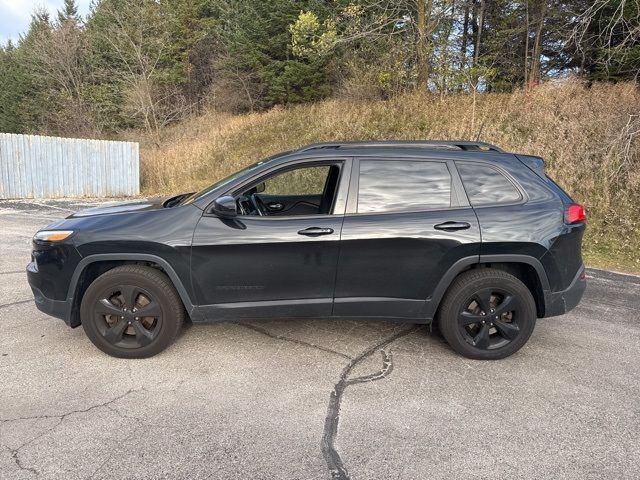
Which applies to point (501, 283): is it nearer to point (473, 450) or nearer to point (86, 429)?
point (473, 450)

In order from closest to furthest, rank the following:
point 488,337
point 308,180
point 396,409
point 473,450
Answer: point 473,450, point 396,409, point 488,337, point 308,180

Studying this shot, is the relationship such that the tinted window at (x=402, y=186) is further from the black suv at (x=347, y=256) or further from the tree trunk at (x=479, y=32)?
the tree trunk at (x=479, y=32)

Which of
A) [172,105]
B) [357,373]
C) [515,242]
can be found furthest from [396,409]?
[172,105]

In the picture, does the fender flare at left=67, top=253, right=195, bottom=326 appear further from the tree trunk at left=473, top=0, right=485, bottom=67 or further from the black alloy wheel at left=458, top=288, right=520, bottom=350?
the tree trunk at left=473, top=0, right=485, bottom=67

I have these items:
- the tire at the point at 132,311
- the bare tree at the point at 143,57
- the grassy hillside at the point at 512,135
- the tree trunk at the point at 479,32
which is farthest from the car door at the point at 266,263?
the bare tree at the point at 143,57

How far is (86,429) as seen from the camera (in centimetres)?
261

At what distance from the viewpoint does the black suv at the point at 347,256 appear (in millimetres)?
3330

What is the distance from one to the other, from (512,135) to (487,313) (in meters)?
10.4

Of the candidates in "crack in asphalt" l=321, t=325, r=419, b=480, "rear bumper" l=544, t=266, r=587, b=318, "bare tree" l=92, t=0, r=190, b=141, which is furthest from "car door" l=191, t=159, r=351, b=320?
"bare tree" l=92, t=0, r=190, b=141

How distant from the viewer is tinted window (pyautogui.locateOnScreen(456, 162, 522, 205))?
139 inches

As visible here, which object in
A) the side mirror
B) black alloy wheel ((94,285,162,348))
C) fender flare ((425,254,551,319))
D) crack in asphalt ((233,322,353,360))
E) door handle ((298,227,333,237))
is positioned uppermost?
the side mirror

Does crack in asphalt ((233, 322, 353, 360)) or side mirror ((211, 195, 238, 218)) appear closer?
side mirror ((211, 195, 238, 218))

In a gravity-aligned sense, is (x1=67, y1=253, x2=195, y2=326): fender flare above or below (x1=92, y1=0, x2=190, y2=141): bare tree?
below

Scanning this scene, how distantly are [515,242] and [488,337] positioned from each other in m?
0.83
